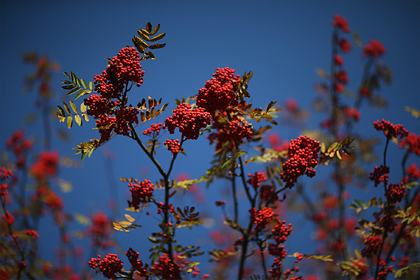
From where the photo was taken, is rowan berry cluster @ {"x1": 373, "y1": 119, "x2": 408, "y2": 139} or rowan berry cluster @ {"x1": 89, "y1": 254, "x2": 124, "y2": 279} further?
rowan berry cluster @ {"x1": 373, "y1": 119, "x2": 408, "y2": 139}

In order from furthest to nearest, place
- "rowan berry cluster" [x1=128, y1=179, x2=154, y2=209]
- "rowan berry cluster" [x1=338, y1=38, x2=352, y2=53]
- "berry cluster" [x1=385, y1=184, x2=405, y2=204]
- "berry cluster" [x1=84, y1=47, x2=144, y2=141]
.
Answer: "rowan berry cluster" [x1=338, y1=38, x2=352, y2=53], "berry cluster" [x1=385, y1=184, x2=405, y2=204], "rowan berry cluster" [x1=128, y1=179, x2=154, y2=209], "berry cluster" [x1=84, y1=47, x2=144, y2=141]

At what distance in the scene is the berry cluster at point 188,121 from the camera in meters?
1.40

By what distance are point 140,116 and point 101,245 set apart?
2057 millimetres

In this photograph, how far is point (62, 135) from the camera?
12.4 ft

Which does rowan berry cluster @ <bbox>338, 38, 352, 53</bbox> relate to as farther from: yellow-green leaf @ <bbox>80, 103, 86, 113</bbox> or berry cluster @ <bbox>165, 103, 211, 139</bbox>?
yellow-green leaf @ <bbox>80, 103, 86, 113</bbox>

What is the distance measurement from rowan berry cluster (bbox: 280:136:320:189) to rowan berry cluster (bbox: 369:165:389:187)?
1.71ft

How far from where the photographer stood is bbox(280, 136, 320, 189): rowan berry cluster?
57.6 inches

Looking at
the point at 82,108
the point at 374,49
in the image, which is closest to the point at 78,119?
the point at 82,108

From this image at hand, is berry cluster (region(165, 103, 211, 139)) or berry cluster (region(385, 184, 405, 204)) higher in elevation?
berry cluster (region(165, 103, 211, 139))

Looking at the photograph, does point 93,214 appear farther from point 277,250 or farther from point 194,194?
point 277,250

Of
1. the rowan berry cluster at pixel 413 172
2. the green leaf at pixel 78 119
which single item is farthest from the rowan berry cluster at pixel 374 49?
the green leaf at pixel 78 119

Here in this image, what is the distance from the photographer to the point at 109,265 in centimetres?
149

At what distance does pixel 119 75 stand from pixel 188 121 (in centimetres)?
36

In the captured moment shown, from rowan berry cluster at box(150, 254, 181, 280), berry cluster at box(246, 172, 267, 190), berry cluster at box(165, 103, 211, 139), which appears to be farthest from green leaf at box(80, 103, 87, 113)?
berry cluster at box(246, 172, 267, 190)
